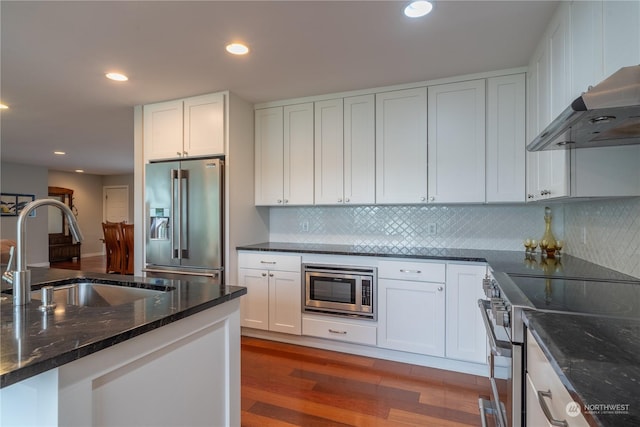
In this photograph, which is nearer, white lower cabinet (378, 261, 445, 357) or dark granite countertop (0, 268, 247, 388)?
dark granite countertop (0, 268, 247, 388)

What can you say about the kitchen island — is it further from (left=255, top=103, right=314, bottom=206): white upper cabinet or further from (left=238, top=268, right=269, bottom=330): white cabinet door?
(left=255, top=103, right=314, bottom=206): white upper cabinet

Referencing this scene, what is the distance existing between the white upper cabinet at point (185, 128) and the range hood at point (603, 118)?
8.42 feet

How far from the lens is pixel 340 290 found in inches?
112

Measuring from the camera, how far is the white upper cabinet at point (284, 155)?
3.26 meters

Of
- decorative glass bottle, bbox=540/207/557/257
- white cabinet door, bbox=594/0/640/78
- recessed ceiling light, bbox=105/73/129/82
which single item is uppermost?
recessed ceiling light, bbox=105/73/129/82

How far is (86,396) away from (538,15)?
2672mm

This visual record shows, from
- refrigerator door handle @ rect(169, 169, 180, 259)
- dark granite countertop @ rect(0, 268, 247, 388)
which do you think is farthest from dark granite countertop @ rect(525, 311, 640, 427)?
refrigerator door handle @ rect(169, 169, 180, 259)

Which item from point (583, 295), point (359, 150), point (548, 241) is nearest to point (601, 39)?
point (583, 295)

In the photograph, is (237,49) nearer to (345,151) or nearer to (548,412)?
(345,151)

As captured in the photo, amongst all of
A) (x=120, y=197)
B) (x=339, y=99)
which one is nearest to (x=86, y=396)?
(x=339, y=99)

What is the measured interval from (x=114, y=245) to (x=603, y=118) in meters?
6.87

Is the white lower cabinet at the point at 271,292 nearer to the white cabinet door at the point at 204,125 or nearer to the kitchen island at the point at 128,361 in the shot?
the white cabinet door at the point at 204,125

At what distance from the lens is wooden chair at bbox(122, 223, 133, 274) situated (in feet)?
19.0

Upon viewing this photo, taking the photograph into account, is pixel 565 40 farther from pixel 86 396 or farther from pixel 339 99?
pixel 86 396
